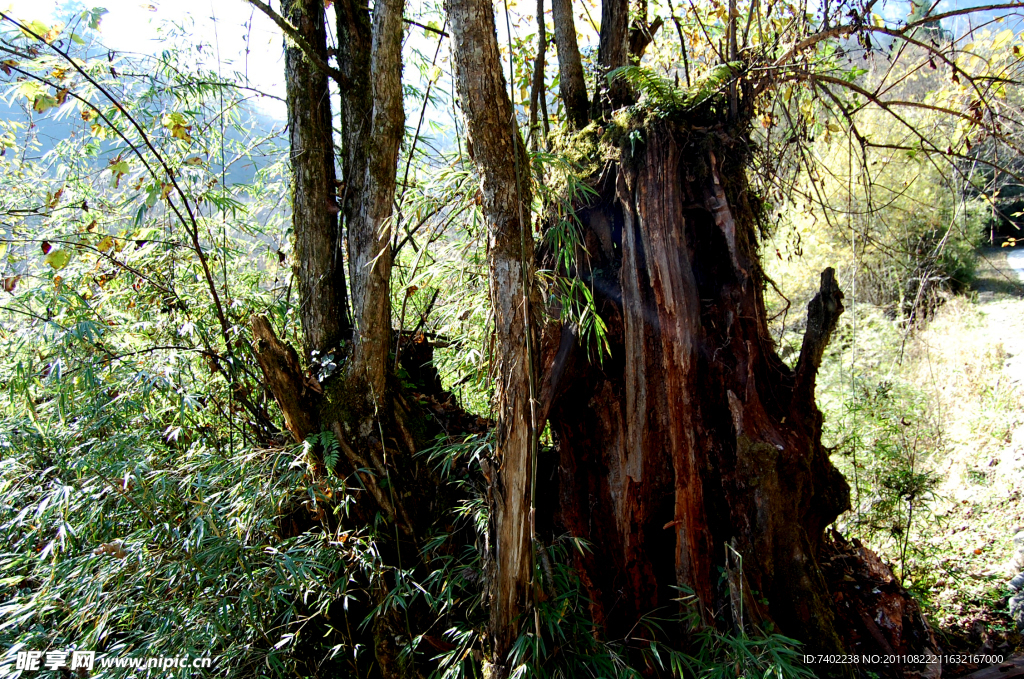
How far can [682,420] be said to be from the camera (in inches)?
84.0

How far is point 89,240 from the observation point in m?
2.43

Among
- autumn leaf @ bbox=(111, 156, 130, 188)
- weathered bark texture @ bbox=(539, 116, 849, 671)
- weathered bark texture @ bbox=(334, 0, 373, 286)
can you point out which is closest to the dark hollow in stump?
weathered bark texture @ bbox=(539, 116, 849, 671)

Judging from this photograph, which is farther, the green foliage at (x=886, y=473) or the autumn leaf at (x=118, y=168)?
the green foliage at (x=886, y=473)

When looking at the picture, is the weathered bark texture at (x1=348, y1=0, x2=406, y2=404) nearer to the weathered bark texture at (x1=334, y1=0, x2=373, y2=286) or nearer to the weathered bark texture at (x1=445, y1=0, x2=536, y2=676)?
the weathered bark texture at (x1=334, y1=0, x2=373, y2=286)

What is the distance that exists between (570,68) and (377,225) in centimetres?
115

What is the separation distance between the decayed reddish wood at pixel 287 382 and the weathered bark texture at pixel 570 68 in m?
1.54

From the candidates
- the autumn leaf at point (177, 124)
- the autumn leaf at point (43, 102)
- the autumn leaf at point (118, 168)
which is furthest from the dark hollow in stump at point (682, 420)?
the autumn leaf at point (43, 102)

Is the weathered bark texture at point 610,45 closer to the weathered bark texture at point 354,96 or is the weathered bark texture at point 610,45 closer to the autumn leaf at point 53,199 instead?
the weathered bark texture at point 354,96

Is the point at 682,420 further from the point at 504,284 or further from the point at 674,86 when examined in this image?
the point at 674,86

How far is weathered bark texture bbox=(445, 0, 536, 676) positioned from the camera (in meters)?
1.56

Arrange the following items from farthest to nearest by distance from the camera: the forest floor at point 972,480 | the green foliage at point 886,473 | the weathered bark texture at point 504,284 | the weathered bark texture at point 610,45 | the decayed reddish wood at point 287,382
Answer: the green foliage at point 886,473 < the forest floor at point 972,480 < the weathered bark texture at point 610,45 < the decayed reddish wood at point 287,382 < the weathered bark texture at point 504,284

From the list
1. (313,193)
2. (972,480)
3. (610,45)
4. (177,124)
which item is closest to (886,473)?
(972,480)

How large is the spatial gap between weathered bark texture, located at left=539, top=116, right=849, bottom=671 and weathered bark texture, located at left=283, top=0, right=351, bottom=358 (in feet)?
3.07

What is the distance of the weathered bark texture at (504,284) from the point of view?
1563 mm
